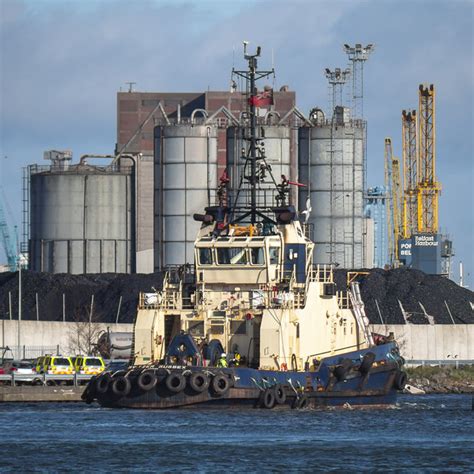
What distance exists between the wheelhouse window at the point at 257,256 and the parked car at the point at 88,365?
1271 cm

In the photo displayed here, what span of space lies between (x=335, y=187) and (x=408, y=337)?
22.0 meters

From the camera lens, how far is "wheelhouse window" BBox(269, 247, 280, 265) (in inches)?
2478

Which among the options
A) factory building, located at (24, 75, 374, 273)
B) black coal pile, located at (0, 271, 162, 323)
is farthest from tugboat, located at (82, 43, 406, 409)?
black coal pile, located at (0, 271, 162, 323)

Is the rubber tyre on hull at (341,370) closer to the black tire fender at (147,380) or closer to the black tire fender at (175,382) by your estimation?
the black tire fender at (175,382)

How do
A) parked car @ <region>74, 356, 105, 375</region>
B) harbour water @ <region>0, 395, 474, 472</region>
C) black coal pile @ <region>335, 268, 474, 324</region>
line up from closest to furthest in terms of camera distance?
harbour water @ <region>0, 395, 474, 472</region> → parked car @ <region>74, 356, 105, 375</region> → black coal pile @ <region>335, 268, 474, 324</region>

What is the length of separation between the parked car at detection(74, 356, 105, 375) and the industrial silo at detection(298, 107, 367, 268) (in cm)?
4678

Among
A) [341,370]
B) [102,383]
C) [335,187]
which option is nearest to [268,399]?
[341,370]

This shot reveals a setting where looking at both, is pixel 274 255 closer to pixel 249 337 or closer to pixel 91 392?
pixel 249 337

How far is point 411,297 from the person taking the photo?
115 meters

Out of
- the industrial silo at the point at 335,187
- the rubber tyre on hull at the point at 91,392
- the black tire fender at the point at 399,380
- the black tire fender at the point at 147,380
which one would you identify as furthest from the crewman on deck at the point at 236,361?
the industrial silo at the point at 335,187

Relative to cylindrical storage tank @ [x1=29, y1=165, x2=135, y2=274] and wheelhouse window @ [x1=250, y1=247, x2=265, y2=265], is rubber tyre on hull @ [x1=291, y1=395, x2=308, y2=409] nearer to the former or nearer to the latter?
wheelhouse window @ [x1=250, y1=247, x2=265, y2=265]

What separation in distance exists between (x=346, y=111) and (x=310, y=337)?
66201 mm

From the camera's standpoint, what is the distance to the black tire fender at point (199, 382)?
57.5 meters

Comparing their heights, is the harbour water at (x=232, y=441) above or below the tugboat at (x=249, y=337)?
below
